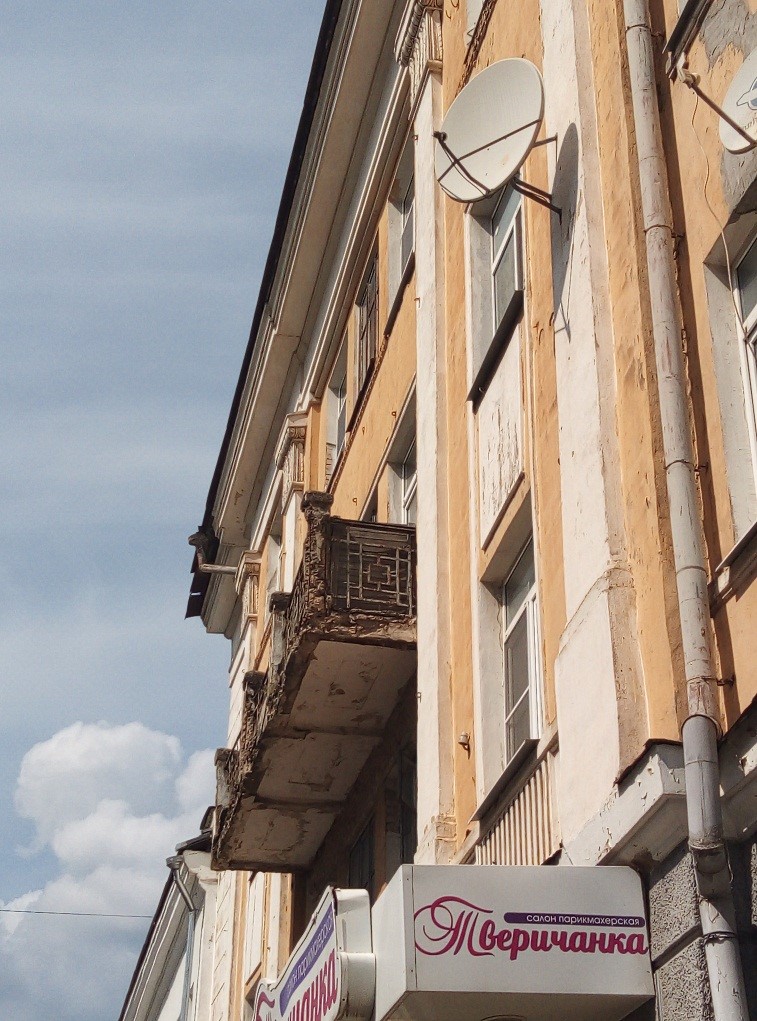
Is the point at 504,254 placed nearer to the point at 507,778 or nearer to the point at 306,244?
the point at 507,778

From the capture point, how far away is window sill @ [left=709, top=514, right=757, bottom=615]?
21.6 ft

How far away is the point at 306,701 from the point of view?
1355 cm

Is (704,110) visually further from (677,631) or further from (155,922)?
(155,922)

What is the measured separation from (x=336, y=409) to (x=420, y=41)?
6.39 metres

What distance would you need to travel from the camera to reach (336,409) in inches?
815

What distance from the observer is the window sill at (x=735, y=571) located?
6.59 m

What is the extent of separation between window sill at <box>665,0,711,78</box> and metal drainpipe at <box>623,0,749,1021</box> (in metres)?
0.14

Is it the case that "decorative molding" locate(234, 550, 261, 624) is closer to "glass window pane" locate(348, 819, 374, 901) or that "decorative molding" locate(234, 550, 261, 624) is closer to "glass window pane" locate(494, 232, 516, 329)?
"glass window pane" locate(348, 819, 374, 901)

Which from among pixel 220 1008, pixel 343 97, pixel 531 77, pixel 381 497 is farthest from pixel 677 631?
pixel 220 1008

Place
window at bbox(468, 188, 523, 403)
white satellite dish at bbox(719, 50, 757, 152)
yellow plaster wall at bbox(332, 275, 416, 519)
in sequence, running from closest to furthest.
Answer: white satellite dish at bbox(719, 50, 757, 152), window at bbox(468, 188, 523, 403), yellow plaster wall at bbox(332, 275, 416, 519)

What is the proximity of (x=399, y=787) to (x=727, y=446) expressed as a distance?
7.60 meters

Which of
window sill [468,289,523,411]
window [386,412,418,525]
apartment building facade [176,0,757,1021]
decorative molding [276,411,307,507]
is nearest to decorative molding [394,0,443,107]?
apartment building facade [176,0,757,1021]

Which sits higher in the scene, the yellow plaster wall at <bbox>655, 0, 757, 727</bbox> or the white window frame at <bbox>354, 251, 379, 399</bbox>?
the white window frame at <bbox>354, 251, 379, 399</bbox>

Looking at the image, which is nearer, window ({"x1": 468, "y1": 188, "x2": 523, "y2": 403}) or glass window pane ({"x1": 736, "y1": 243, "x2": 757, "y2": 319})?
glass window pane ({"x1": 736, "y1": 243, "x2": 757, "y2": 319})
